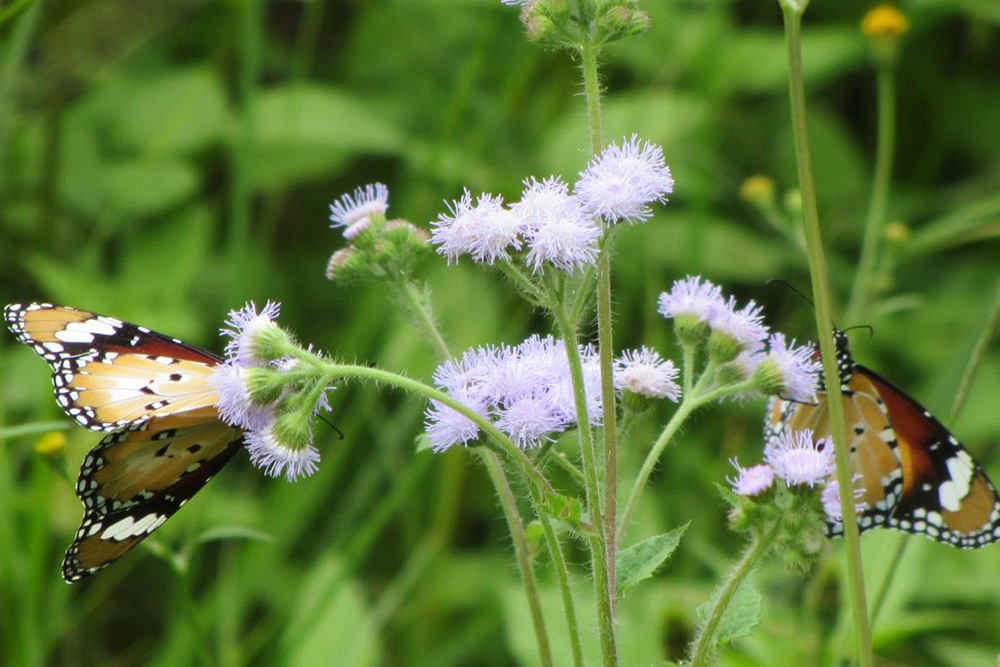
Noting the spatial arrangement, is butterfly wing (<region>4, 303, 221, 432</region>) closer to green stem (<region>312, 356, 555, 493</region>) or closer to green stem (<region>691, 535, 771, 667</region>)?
green stem (<region>312, 356, 555, 493</region>)

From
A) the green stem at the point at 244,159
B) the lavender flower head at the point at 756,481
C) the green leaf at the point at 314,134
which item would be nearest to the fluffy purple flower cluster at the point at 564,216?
the lavender flower head at the point at 756,481

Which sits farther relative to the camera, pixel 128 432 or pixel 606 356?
pixel 128 432

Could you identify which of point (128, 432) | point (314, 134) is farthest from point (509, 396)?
point (314, 134)

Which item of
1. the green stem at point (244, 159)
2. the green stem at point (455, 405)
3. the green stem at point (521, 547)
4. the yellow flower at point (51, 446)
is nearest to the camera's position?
the green stem at point (455, 405)

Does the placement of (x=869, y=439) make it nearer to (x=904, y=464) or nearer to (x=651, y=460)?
(x=904, y=464)

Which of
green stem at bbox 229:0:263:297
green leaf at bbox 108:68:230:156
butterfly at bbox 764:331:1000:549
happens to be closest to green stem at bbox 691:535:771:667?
butterfly at bbox 764:331:1000:549

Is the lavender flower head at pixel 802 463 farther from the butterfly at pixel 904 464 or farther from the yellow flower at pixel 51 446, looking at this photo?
the yellow flower at pixel 51 446
